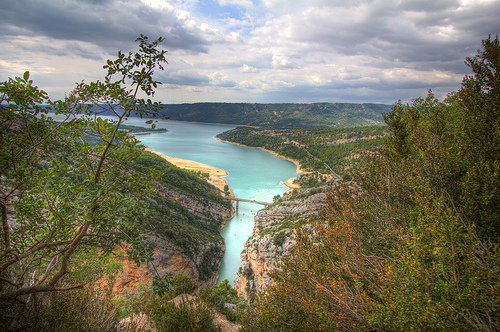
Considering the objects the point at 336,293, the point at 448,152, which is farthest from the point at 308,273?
the point at 448,152

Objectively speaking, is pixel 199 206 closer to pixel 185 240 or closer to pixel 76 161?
pixel 185 240

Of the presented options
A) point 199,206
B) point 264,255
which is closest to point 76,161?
point 264,255

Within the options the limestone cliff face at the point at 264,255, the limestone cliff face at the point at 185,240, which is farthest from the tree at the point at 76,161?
the limestone cliff face at the point at 264,255

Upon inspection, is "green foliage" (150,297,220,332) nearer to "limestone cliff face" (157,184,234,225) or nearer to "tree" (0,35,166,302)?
"tree" (0,35,166,302)

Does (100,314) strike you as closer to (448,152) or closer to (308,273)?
(308,273)

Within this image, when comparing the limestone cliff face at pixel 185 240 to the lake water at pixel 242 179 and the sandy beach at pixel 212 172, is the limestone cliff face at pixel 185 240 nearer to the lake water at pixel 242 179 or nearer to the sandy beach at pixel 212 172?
the lake water at pixel 242 179
